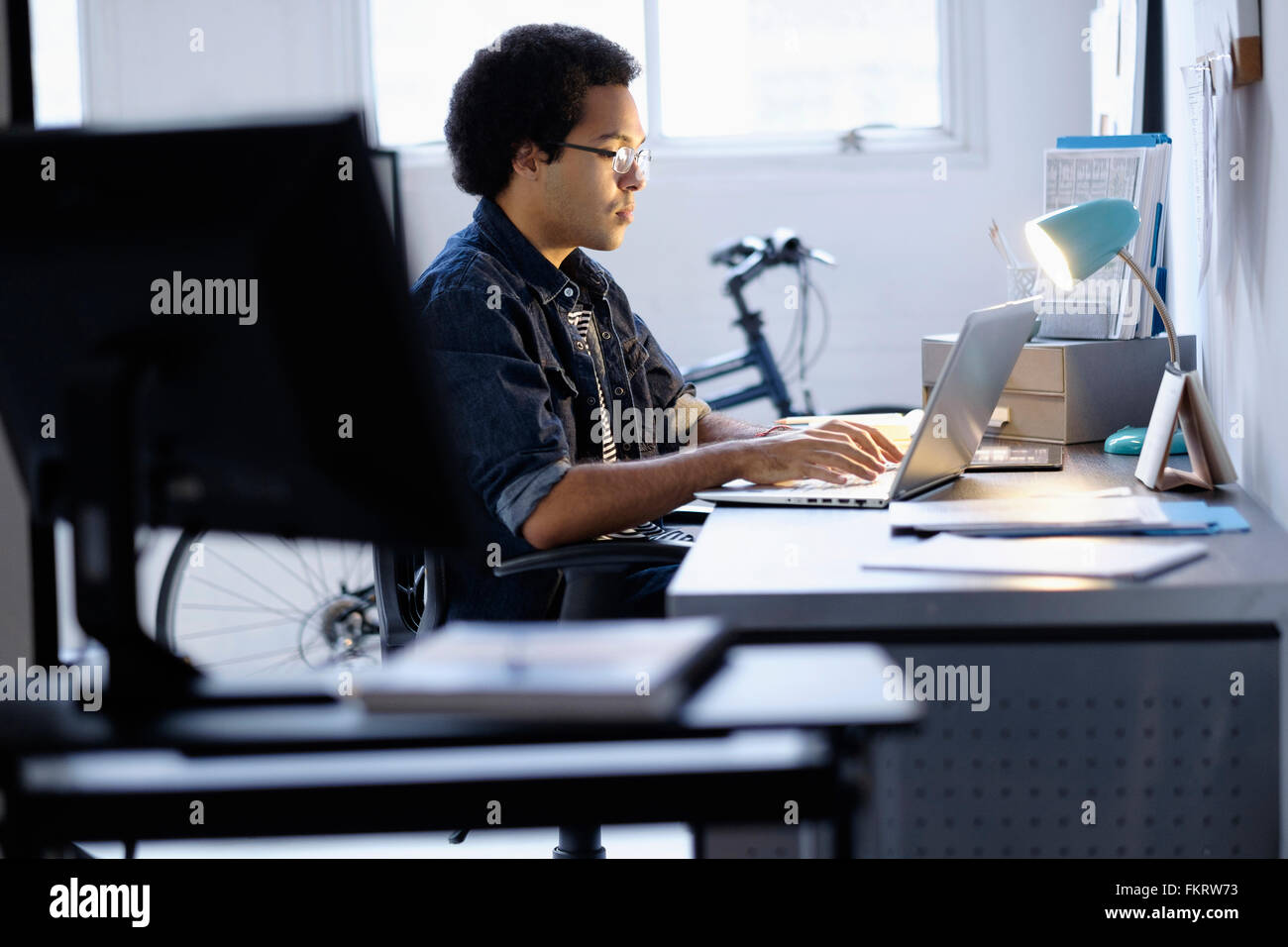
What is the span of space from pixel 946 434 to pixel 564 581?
574 mm

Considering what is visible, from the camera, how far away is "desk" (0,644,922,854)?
2.74 feet

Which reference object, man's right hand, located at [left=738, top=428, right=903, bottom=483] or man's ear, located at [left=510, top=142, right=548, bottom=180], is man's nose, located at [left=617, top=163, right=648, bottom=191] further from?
man's right hand, located at [left=738, top=428, right=903, bottom=483]

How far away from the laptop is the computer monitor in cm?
87

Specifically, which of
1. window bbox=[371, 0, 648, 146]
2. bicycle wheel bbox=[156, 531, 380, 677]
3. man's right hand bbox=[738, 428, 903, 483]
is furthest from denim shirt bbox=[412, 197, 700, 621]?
window bbox=[371, 0, 648, 146]

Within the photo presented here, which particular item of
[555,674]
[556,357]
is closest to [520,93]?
[556,357]

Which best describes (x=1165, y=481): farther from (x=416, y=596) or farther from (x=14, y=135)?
(x=14, y=135)

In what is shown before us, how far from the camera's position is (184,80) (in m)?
4.54

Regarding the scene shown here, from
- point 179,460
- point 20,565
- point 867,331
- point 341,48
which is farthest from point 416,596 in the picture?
point 341,48

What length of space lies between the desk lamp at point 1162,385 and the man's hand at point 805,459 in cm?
37

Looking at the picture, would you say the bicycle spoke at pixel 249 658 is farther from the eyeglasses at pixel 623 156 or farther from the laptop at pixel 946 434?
the laptop at pixel 946 434

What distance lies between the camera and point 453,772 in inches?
33.0

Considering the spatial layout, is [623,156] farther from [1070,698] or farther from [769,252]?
[769,252]

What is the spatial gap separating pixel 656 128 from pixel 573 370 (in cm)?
263

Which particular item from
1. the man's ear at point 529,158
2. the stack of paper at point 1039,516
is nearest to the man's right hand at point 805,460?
the stack of paper at point 1039,516
